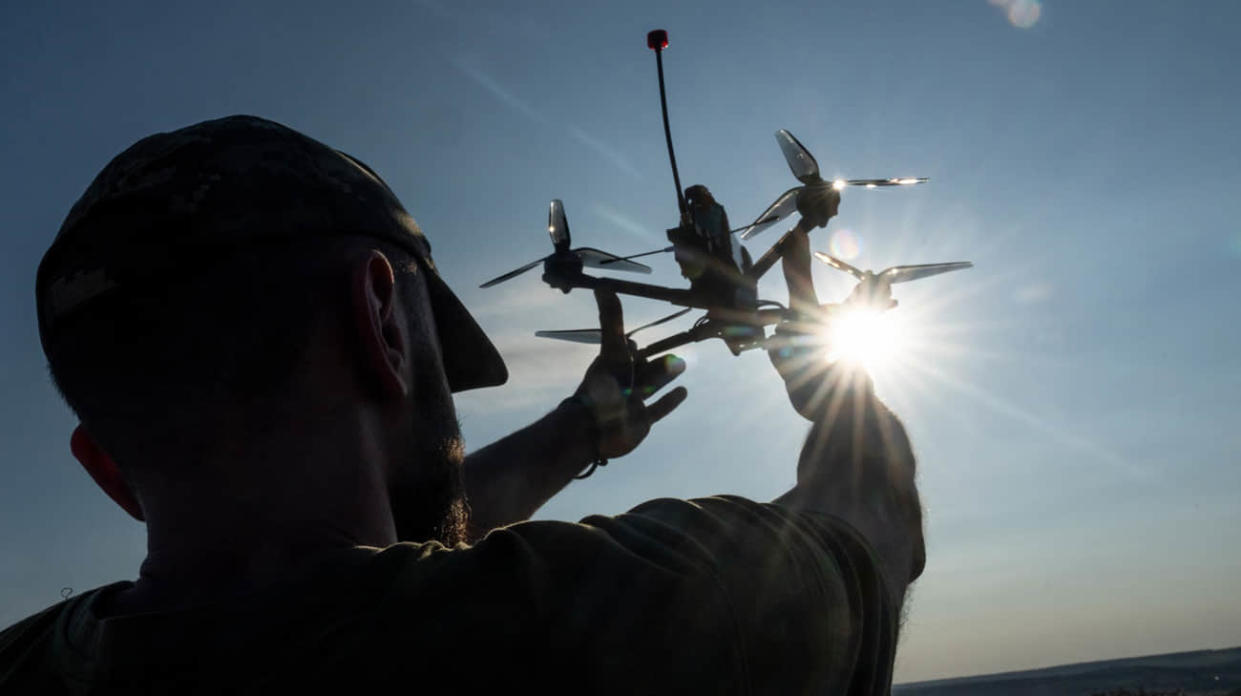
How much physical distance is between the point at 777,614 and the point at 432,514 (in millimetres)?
981

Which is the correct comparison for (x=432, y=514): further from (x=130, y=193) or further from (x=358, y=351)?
(x=130, y=193)

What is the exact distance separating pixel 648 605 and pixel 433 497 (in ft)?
2.76

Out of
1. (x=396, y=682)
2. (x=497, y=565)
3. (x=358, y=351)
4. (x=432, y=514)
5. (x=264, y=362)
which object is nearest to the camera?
(x=396, y=682)

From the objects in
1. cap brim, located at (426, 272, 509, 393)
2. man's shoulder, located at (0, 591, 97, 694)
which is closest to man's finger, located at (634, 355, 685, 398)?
cap brim, located at (426, 272, 509, 393)

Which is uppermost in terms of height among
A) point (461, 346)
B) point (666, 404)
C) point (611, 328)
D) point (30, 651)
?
point (611, 328)

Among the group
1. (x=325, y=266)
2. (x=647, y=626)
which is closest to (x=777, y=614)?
(x=647, y=626)

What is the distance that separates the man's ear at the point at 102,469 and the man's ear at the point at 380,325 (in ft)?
2.37

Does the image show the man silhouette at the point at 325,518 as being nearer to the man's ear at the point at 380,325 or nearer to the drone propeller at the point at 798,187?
the man's ear at the point at 380,325

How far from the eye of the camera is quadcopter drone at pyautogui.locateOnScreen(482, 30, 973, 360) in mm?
9391

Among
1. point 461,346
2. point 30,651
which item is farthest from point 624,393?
point 30,651

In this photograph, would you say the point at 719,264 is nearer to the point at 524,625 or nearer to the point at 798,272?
the point at 798,272

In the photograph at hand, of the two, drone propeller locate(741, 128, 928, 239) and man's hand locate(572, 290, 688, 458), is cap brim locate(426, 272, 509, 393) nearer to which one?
man's hand locate(572, 290, 688, 458)

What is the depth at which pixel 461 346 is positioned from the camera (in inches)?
107

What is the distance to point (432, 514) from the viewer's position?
2254 millimetres
